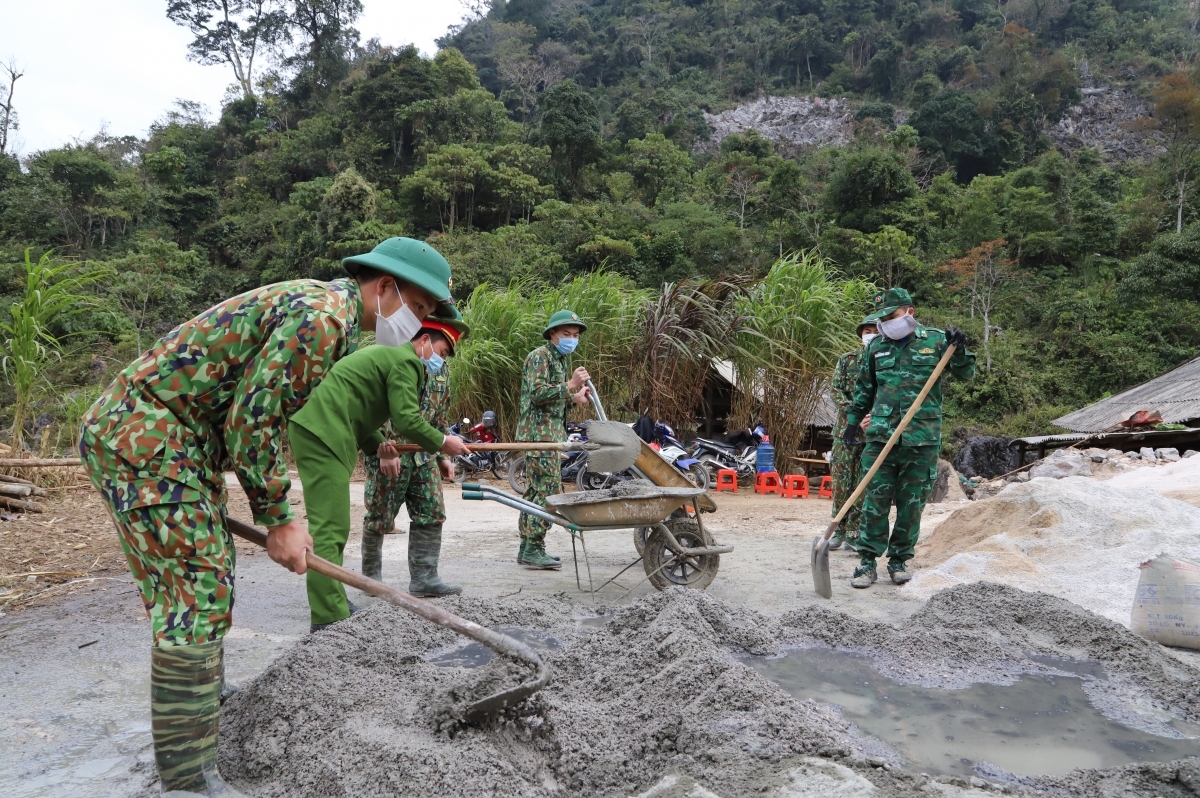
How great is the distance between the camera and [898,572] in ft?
14.6

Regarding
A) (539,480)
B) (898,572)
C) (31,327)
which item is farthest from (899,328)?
(31,327)

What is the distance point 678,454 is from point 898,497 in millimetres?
4712

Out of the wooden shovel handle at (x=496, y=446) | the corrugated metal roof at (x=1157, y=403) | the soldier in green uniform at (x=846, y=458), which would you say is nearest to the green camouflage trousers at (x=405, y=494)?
the wooden shovel handle at (x=496, y=446)

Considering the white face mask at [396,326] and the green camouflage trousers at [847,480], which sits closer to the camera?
the white face mask at [396,326]

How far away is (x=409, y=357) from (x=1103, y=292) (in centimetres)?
2126

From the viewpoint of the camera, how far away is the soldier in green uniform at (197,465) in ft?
5.85

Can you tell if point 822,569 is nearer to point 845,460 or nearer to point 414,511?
point 845,460

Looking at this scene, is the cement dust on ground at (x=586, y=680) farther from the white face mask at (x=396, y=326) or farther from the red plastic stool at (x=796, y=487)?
the red plastic stool at (x=796, y=487)

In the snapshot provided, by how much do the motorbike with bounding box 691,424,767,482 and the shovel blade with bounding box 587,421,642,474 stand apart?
206 inches

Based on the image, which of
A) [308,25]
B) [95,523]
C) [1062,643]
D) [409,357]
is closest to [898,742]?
[1062,643]

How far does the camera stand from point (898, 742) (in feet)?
7.25

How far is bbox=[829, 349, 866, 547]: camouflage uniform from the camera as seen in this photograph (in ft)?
18.6

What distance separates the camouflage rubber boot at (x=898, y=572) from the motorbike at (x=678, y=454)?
3939mm

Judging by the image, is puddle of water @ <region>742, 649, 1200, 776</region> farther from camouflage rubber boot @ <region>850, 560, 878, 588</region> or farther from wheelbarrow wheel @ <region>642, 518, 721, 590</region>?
camouflage rubber boot @ <region>850, 560, 878, 588</region>
